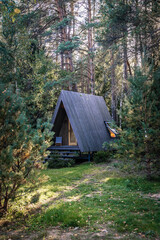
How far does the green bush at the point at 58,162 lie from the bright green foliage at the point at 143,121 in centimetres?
446

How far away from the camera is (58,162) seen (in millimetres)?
11250

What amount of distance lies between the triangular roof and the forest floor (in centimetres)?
475

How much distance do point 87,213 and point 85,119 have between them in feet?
26.1

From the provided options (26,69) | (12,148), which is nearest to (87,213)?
(12,148)

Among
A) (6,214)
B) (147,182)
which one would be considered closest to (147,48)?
(147,182)

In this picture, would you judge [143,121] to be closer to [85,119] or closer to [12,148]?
[12,148]

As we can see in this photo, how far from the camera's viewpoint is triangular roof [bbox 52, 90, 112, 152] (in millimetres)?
11019

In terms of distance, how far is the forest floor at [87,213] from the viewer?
138 inches

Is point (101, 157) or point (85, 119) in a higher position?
point (85, 119)

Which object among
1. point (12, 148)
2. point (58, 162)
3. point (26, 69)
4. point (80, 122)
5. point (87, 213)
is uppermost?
point (26, 69)

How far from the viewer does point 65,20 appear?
1514 cm

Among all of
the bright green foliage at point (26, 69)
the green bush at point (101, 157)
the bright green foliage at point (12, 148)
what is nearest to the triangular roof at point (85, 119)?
the green bush at point (101, 157)

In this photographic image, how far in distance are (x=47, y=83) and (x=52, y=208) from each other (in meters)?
9.72

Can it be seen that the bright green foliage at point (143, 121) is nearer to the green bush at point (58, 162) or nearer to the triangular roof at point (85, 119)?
the triangular roof at point (85, 119)
